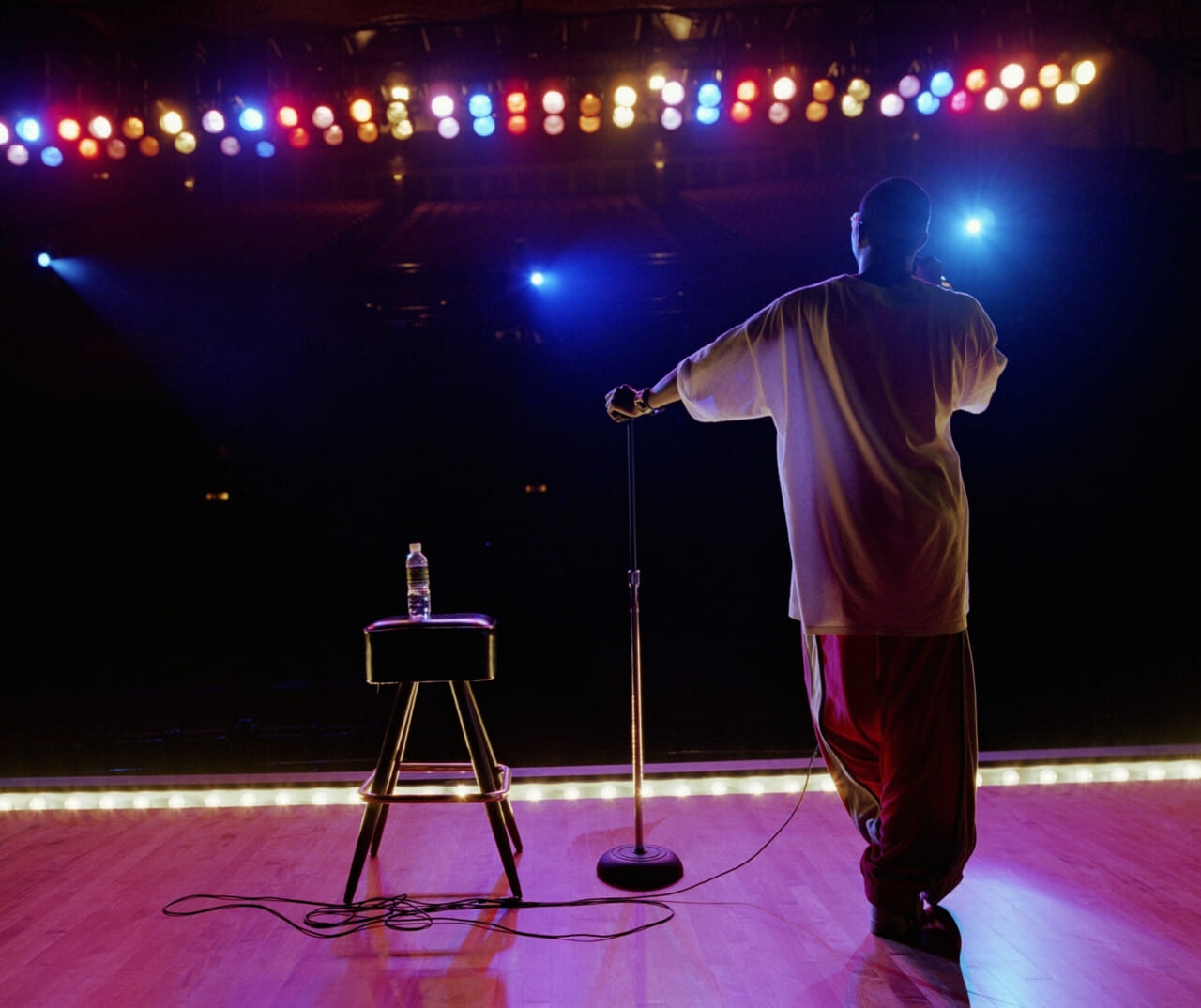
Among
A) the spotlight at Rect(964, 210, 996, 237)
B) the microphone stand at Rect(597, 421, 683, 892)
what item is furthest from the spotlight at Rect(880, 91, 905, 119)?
the microphone stand at Rect(597, 421, 683, 892)

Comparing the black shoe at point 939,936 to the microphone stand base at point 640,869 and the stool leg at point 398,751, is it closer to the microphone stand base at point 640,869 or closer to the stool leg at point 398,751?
the microphone stand base at point 640,869

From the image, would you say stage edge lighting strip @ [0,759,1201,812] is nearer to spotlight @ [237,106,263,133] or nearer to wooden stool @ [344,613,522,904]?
wooden stool @ [344,613,522,904]

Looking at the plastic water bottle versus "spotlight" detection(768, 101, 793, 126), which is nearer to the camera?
the plastic water bottle

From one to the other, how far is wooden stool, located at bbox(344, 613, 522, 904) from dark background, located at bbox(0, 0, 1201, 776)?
230cm

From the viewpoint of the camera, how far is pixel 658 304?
517 cm

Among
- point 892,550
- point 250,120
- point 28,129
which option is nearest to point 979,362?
point 892,550

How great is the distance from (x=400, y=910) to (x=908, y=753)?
131cm

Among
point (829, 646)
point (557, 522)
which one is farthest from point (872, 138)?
point (829, 646)

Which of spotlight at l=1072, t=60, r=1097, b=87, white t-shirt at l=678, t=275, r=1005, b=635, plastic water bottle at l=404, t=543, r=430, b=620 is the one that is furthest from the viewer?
spotlight at l=1072, t=60, r=1097, b=87

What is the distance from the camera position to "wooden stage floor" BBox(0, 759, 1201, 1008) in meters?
1.67

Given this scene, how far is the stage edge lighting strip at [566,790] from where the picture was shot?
2.94 meters

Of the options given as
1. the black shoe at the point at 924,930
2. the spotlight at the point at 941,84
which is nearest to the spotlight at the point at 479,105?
the spotlight at the point at 941,84

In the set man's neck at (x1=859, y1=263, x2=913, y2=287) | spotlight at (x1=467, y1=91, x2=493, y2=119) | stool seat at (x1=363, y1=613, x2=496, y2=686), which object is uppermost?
spotlight at (x1=467, y1=91, x2=493, y2=119)

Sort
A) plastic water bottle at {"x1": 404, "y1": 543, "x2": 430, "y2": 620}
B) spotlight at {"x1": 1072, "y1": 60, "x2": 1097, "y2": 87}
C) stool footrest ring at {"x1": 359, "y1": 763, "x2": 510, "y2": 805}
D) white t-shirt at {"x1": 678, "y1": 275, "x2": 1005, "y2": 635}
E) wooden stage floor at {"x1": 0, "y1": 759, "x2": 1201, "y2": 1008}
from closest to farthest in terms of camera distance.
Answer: wooden stage floor at {"x1": 0, "y1": 759, "x2": 1201, "y2": 1008}
white t-shirt at {"x1": 678, "y1": 275, "x2": 1005, "y2": 635}
stool footrest ring at {"x1": 359, "y1": 763, "x2": 510, "y2": 805}
plastic water bottle at {"x1": 404, "y1": 543, "x2": 430, "y2": 620}
spotlight at {"x1": 1072, "y1": 60, "x2": 1097, "y2": 87}
